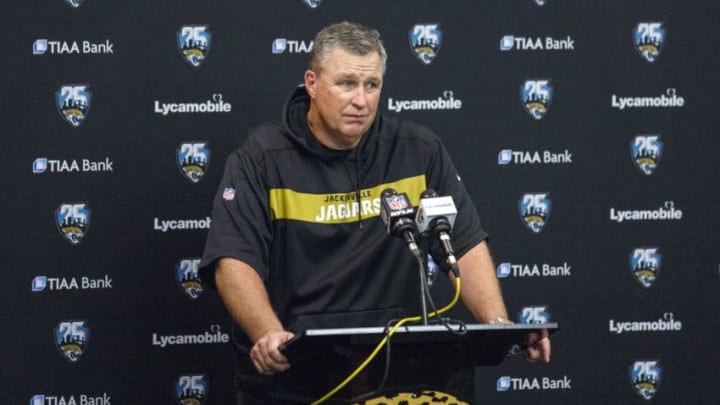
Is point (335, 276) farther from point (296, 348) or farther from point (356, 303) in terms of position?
point (296, 348)

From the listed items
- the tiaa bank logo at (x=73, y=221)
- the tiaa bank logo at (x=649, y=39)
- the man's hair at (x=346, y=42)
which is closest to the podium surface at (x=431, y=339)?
the man's hair at (x=346, y=42)

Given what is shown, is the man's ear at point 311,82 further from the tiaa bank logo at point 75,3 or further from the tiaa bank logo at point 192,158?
the tiaa bank logo at point 75,3

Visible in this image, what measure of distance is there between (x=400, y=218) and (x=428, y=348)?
312 mm

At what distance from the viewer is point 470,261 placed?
3154mm

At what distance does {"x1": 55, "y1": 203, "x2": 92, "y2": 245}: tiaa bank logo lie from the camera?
4.12 m

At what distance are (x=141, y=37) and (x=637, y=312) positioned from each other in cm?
238

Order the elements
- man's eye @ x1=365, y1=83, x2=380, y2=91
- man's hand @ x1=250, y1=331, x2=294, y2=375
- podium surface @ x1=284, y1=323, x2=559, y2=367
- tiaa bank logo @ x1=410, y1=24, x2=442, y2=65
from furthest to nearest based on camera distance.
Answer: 1. tiaa bank logo @ x1=410, y1=24, x2=442, y2=65
2. man's eye @ x1=365, y1=83, x2=380, y2=91
3. man's hand @ x1=250, y1=331, x2=294, y2=375
4. podium surface @ x1=284, y1=323, x2=559, y2=367

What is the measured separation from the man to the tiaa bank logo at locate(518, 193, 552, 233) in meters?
1.21

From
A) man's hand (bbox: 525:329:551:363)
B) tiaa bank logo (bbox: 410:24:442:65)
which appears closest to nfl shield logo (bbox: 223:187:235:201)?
man's hand (bbox: 525:329:551:363)

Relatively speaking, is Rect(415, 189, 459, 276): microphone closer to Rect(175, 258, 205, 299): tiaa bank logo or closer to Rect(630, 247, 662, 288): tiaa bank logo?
Rect(175, 258, 205, 299): tiaa bank logo

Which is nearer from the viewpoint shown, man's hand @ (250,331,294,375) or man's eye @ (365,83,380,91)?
man's hand @ (250,331,294,375)

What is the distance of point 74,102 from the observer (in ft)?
13.5

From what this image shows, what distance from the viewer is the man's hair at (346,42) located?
10.1 feet

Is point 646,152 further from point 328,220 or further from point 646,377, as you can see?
point 328,220
